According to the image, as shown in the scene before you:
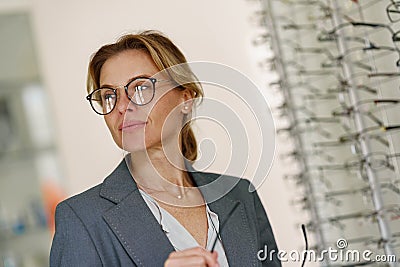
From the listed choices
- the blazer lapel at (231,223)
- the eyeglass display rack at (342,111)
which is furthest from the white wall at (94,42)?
the blazer lapel at (231,223)

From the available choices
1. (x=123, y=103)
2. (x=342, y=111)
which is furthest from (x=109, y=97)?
(x=342, y=111)

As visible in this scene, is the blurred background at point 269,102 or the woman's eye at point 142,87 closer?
the woman's eye at point 142,87

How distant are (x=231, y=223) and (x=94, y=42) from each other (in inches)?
47.7

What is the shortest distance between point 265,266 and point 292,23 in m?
0.78

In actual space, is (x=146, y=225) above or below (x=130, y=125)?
below

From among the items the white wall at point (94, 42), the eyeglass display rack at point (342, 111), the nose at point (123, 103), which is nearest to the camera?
the nose at point (123, 103)

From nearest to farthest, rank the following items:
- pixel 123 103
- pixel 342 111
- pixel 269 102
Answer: pixel 123 103 < pixel 342 111 < pixel 269 102

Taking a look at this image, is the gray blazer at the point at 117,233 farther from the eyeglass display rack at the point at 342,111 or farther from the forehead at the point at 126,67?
the eyeglass display rack at the point at 342,111

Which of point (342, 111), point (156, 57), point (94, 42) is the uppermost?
point (94, 42)

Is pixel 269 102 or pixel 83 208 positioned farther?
pixel 269 102

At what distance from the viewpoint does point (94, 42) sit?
1.97 metres

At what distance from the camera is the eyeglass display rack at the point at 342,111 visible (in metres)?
1.12

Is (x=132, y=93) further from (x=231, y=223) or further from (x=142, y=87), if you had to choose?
(x=231, y=223)

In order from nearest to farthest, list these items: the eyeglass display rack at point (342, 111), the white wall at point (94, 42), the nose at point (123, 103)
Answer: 1. the nose at point (123, 103)
2. the eyeglass display rack at point (342, 111)
3. the white wall at point (94, 42)
